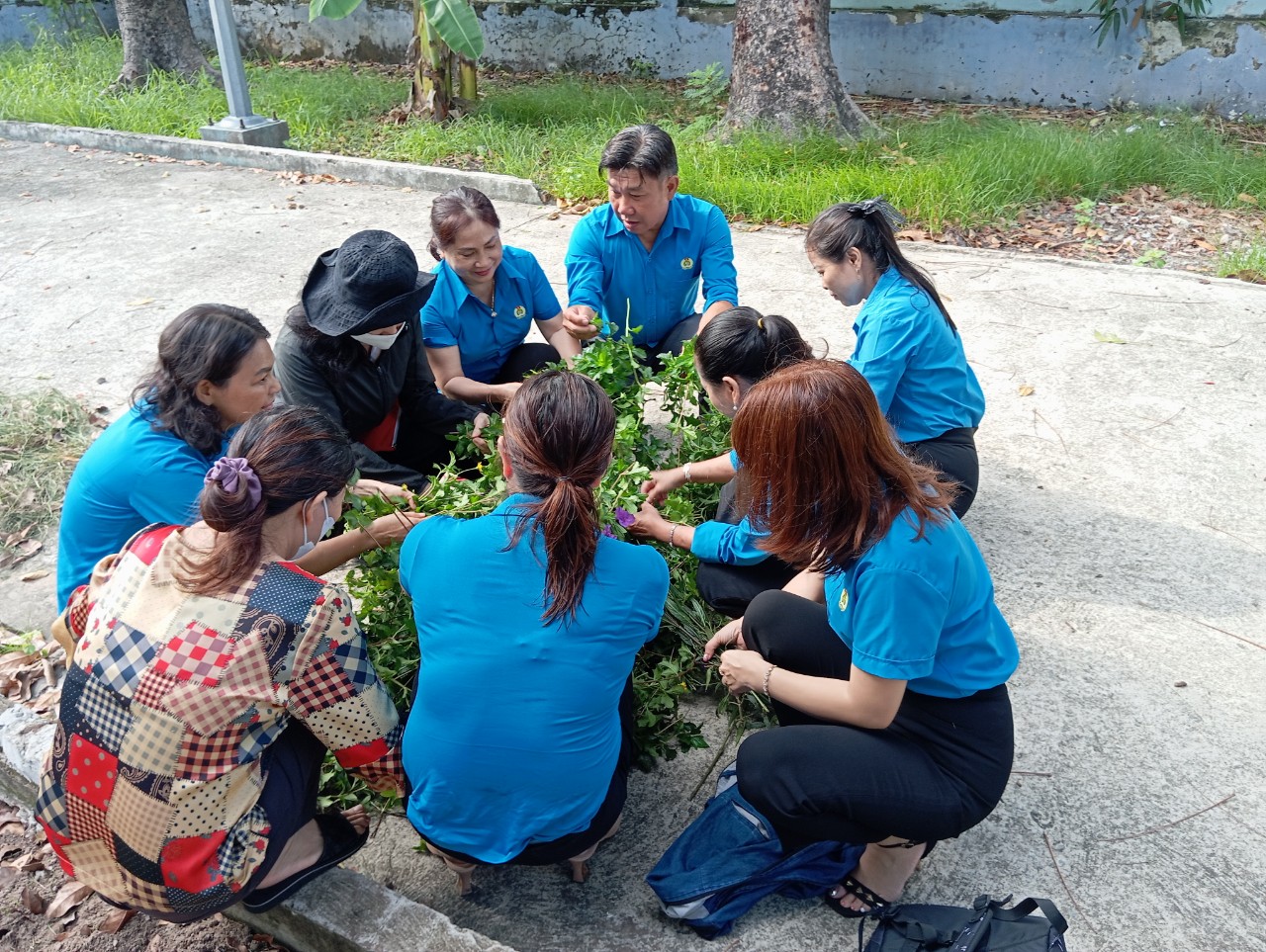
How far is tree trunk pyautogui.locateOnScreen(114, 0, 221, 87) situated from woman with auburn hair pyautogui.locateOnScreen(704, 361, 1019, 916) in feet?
36.6

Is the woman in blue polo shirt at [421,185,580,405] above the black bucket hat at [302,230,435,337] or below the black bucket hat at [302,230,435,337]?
below

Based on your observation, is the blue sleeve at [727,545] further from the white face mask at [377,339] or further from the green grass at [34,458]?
the green grass at [34,458]

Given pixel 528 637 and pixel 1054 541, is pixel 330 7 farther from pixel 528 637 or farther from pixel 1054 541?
pixel 528 637

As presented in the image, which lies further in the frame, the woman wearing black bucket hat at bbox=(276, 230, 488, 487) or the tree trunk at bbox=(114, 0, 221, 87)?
the tree trunk at bbox=(114, 0, 221, 87)

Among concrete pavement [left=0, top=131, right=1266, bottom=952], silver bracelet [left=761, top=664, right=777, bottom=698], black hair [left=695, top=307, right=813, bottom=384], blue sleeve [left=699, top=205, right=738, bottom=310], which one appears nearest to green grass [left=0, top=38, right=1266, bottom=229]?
concrete pavement [left=0, top=131, right=1266, bottom=952]

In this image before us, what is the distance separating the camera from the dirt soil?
2.48m

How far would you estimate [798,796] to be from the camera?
7.45ft

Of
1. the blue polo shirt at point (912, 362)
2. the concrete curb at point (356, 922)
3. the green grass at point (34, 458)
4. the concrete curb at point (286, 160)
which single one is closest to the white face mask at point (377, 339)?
the blue polo shirt at point (912, 362)

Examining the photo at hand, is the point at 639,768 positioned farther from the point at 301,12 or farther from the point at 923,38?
the point at 301,12

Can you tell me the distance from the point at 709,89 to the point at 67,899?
916 cm

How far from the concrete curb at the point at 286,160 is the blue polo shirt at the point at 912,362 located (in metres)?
4.60

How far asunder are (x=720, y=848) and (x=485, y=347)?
2433 millimetres

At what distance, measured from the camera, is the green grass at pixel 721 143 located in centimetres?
713

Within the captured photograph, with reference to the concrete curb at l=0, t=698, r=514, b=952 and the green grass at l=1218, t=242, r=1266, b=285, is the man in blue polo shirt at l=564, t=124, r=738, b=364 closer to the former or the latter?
the concrete curb at l=0, t=698, r=514, b=952
